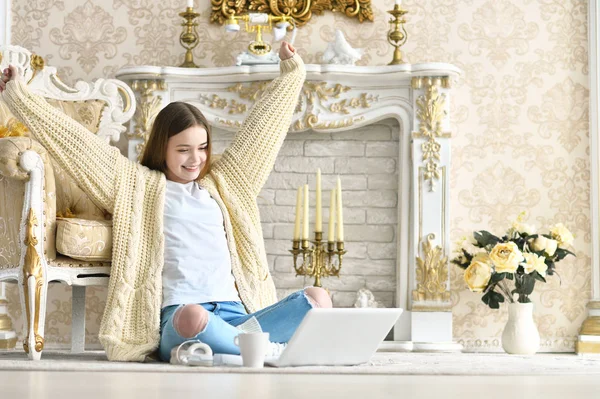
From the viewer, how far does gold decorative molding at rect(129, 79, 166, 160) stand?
13.7 feet

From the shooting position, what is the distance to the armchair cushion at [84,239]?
2896 millimetres

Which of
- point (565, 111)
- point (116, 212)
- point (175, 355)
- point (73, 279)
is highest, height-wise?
point (565, 111)

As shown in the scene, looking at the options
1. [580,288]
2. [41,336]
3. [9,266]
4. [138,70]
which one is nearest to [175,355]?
[41,336]

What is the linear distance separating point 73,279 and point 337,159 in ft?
5.27

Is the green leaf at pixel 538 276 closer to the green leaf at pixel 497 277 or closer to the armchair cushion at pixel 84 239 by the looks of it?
the green leaf at pixel 497 277

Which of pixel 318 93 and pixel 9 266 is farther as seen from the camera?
pixel 318 93

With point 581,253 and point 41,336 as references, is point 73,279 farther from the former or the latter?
point 581,253

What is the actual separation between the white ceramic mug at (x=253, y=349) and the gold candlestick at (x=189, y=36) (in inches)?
79.9

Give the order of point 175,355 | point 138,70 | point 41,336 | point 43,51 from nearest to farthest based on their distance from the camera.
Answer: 1. point 175,355
2. point 41,336
3. point 138,70
4. point 43,51

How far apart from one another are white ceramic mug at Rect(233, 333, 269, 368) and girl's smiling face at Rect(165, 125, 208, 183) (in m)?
0.68

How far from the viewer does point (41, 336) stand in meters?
2.85

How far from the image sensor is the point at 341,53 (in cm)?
411

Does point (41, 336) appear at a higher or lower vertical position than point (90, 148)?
lower

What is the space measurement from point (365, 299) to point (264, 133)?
4.15ft
